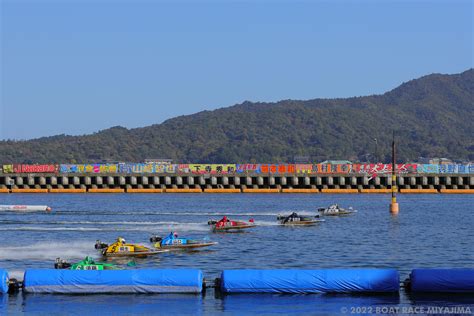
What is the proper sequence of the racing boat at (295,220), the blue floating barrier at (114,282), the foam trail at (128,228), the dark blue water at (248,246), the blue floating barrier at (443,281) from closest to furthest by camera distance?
the dark blue water at (248,246), the blue floating barrier at (443,281), the blue floating barrier at (114,282), the foam trail at (128,228), the racing boat at (295,220)

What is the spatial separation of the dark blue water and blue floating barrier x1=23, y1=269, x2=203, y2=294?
0.56 meters

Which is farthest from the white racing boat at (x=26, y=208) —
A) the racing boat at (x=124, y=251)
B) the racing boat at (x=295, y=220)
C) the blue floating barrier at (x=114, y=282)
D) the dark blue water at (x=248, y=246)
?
the blue floating barrier at (x=114, y=282)

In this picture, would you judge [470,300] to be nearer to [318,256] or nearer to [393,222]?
[318,256]

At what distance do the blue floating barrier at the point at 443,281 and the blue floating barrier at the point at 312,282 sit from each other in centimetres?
141

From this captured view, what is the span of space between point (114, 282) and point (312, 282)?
40.6ft

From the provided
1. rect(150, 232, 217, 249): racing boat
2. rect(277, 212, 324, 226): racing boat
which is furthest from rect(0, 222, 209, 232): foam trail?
rect(150, 232, 217, 249): racing boat

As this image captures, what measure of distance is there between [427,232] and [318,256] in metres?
34.4

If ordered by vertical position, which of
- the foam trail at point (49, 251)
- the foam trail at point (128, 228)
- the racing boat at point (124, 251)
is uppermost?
the racing boat at point (124, 251)

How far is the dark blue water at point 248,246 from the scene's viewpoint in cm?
5334

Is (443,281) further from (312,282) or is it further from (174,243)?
(174,243)

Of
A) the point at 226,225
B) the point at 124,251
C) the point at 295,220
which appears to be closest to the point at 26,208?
the point at 295,220

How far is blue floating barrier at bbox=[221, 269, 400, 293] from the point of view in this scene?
55.5 meters

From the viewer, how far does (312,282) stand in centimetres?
5600

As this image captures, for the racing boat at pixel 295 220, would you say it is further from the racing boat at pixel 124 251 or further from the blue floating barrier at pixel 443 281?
the blue floating barrier at pixel 443 281
